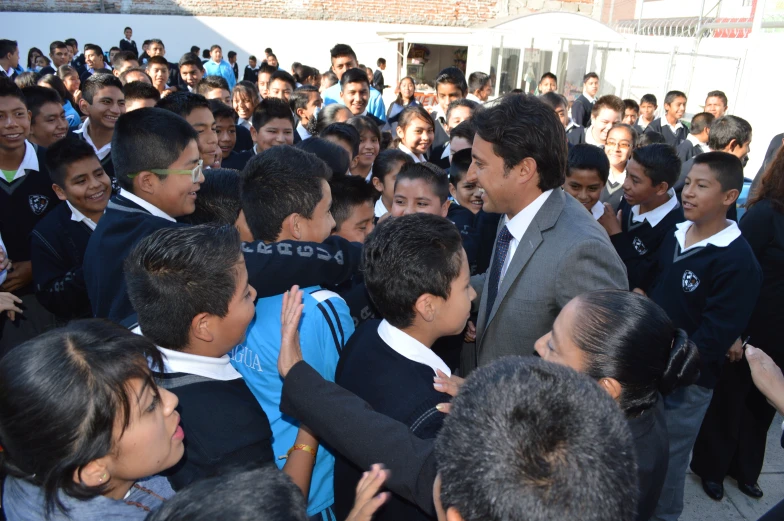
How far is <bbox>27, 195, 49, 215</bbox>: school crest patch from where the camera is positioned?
319cm

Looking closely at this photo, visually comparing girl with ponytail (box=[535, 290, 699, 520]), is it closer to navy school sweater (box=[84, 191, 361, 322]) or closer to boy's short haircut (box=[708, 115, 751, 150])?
navy school sweater (box=[84, 191, 361, 322])

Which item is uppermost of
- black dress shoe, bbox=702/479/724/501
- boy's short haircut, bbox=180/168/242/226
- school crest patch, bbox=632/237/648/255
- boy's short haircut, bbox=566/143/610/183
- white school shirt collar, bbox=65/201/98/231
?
boy's short haircut, bbox=566/143/610/183

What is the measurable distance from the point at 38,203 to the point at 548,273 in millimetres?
2897

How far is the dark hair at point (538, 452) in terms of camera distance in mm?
837

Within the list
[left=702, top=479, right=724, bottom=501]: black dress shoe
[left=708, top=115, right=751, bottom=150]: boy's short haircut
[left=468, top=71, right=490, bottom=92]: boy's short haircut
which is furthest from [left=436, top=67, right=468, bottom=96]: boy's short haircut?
[left=702, top=479, right=724, bottom=501]: black dress shoe

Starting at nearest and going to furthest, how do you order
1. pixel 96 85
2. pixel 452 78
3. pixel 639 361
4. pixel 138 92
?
pixel 639 361 → pixel 96 85 → pixel 138 92 → pixel 452 78

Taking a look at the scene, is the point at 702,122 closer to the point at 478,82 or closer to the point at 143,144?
the point at 478,82

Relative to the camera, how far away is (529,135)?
6.63 ft

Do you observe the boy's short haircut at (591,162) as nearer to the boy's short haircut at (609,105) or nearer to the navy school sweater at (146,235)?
the navy school sweater at (146,235)

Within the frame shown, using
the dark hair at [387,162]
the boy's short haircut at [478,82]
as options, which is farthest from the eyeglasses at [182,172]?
the boy's short haircut at [478,82]

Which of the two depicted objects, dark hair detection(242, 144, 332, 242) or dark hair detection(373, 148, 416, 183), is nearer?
dark hair detection(242, 144, 332, 242)

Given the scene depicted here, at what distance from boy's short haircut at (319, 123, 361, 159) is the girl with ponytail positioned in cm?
277

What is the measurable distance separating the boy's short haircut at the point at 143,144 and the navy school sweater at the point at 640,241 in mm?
2636

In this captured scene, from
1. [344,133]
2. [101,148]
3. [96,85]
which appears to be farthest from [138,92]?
[344,133]
